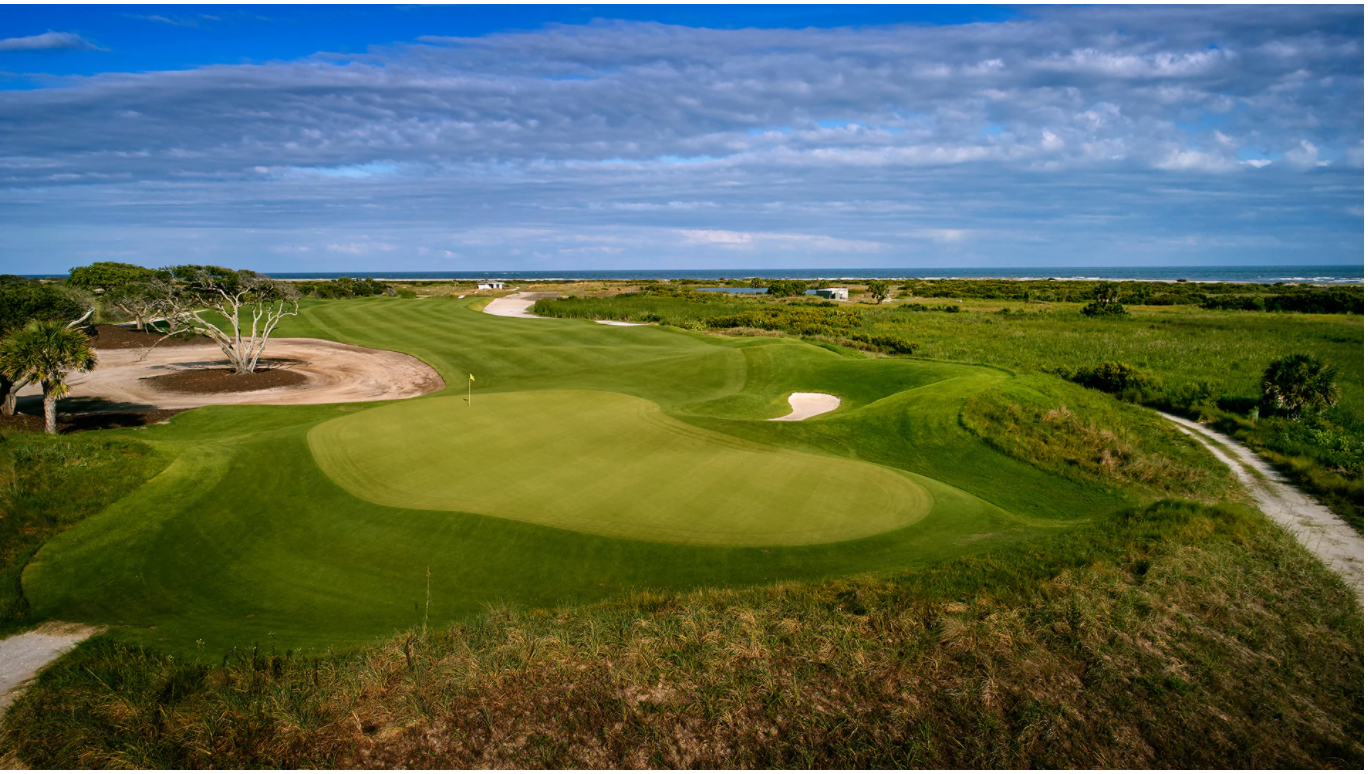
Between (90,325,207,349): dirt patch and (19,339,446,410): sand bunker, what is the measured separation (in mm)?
1775

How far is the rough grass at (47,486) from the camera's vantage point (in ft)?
29.5

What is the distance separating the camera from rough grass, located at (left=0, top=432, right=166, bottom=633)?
8.98 meters

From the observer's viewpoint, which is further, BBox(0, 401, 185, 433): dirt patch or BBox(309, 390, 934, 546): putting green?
BBox(0, 401, 185, 433): dirt patch

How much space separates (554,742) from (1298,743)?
5.75 metres

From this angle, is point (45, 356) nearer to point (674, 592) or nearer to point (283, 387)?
point (283, 387)

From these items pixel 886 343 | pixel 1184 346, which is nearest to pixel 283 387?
pixel 886 343

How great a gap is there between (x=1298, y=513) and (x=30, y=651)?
20.4m

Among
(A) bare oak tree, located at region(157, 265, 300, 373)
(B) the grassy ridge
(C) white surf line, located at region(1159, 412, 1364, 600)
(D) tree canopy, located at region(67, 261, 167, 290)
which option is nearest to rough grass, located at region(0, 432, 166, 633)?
(A) bare oak tree, located at region(157, 265, 300, 373)

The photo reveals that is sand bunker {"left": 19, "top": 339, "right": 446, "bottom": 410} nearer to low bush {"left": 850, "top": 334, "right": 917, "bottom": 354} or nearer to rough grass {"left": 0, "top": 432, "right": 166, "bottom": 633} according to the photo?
rough grass {"left": 0, "top": 432, "right": 166, "bottom": 633}

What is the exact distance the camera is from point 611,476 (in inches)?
500

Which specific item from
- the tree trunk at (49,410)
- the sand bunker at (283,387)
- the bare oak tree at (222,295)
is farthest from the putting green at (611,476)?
the bare oak tree at (222,295)

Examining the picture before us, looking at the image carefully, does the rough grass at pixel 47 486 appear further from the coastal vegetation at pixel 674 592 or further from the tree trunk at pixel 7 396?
the tree trunk at pixel 7 396

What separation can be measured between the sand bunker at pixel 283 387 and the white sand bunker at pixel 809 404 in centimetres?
1474

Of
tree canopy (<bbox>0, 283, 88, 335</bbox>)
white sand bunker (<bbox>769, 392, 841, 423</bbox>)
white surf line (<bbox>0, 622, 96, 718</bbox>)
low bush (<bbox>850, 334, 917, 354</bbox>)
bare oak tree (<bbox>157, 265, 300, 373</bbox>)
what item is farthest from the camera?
low bush (<bbox>850, 334, 917, 354</bbox>)
